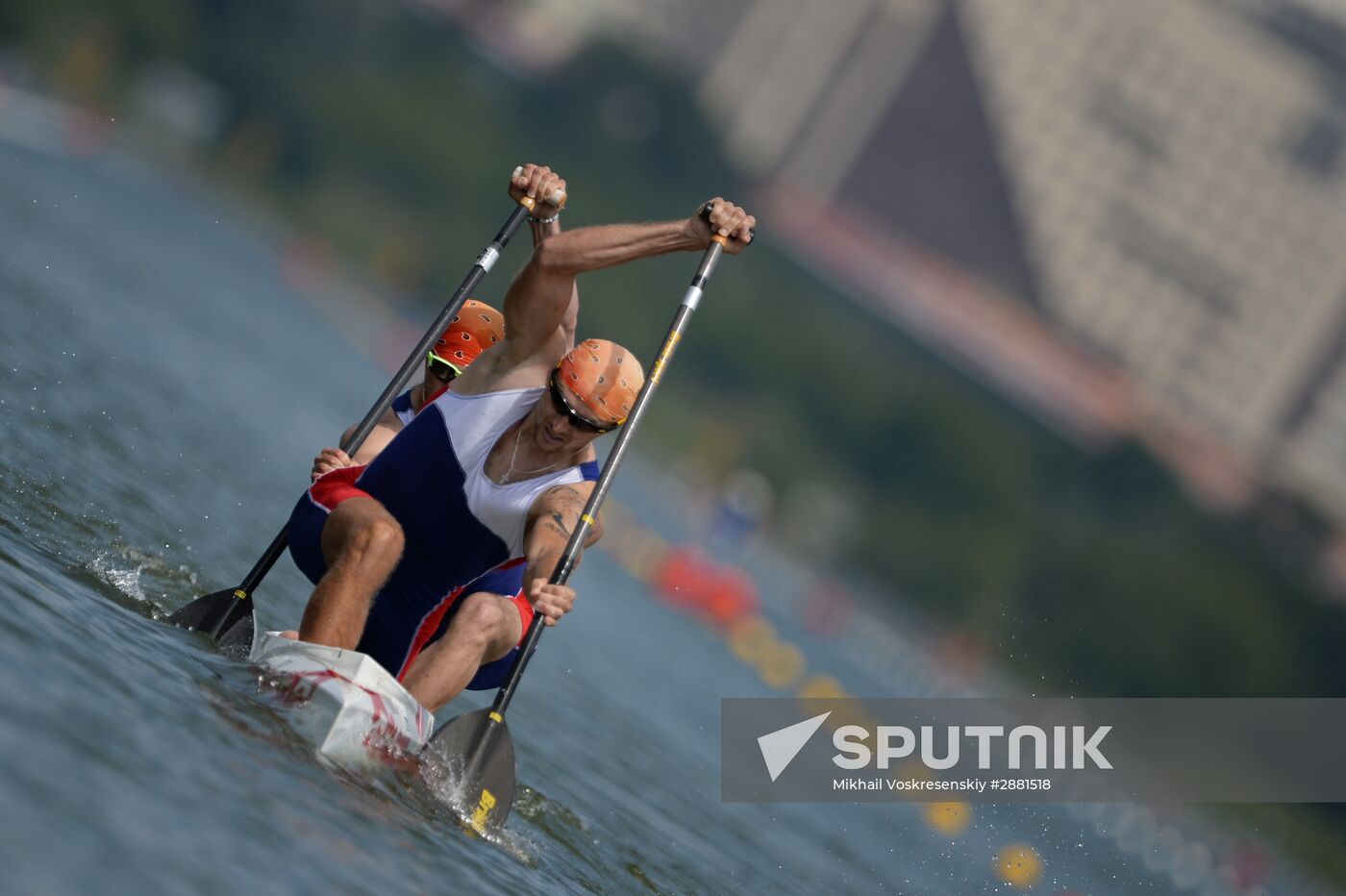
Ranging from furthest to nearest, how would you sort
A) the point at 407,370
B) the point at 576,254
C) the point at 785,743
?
1. the point at 785,743
2. the point at 407,370
3. the point at 576,254

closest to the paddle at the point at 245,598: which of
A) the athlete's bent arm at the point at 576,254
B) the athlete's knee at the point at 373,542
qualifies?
the athlete's bent arm at the point at 576,254

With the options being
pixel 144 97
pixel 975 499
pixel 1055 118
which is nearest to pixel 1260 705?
pixel 975 499

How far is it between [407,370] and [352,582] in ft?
5.51

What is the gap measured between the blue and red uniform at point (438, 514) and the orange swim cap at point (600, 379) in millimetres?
364

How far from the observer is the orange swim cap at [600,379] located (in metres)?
9.00

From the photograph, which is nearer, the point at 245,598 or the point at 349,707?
the point at 349,707

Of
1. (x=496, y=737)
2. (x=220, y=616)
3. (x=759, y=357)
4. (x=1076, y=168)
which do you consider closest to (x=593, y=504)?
(x=496, y=737)

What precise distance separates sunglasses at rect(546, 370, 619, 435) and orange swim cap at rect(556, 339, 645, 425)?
0.12ft

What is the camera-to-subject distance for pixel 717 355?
296 ft

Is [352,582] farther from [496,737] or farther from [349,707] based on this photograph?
[496,737]

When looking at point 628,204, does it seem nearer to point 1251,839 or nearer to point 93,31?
point 93,31

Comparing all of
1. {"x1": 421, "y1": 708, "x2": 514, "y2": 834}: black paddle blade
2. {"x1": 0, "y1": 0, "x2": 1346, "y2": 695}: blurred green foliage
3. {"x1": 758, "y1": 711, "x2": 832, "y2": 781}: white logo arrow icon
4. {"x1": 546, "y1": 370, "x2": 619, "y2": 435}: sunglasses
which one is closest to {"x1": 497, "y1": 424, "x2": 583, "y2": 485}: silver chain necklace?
Result: {"x1": 546, "y1": 370, "x2": 619, "y2": 435}: sunglasses

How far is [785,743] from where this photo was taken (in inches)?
925

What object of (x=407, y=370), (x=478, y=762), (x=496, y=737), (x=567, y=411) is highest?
(x=407, y=370)
